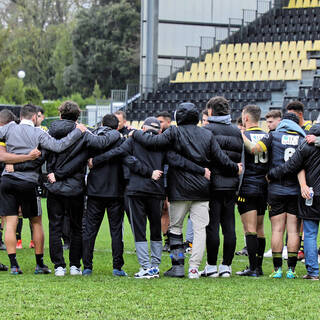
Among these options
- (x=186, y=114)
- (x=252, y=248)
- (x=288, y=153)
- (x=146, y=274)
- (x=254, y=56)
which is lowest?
(x=146, y=274)

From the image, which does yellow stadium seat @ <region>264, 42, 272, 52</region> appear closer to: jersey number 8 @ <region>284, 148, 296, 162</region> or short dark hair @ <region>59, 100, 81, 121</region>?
jersey number 8 @ <region>284, 148, 296, 162</region>

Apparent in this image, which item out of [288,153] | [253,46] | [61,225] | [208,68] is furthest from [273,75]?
[61,225]

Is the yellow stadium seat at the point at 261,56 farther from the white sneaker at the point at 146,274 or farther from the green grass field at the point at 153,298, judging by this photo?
the white sneaker at the point at 146,274

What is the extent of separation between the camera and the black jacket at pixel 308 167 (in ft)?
26.1

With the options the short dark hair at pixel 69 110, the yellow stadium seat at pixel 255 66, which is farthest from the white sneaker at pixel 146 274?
the yellow stadium seat at pixel 255 66

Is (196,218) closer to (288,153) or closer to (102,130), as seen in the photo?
(288,153)

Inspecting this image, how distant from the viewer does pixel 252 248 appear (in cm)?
825

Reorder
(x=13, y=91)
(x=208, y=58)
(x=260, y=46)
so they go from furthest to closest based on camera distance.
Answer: (x=13, y=91)
(x=208, y=58)
(x=260, y=46)

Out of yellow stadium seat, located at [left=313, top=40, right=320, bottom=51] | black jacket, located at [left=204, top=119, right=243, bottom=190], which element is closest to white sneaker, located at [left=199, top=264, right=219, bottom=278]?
black jacket, located at [left=204, top=119, right=243, bottom=190]

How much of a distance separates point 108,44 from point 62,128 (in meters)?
43.7

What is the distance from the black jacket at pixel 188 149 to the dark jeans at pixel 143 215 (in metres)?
0.23

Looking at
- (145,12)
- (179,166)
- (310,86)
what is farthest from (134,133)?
(145,12)

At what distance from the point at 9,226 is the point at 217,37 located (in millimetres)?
22730

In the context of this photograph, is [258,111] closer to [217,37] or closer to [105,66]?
[217,37]
